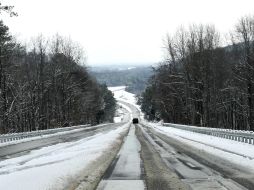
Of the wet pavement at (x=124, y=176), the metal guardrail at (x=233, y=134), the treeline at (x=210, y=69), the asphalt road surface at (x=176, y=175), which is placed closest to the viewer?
the wet pavement at (x=124, y=176)

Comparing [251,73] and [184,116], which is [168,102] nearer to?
[184,116]

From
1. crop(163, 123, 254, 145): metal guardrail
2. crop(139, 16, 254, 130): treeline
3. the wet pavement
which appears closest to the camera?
the wet pavement

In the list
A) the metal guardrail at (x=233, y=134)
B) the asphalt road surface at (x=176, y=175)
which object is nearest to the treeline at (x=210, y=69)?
the metal guardrail at (x=233, y=134)

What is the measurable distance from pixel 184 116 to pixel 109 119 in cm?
10810

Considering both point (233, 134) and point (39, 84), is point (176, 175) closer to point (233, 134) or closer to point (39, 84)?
point (233, 134)

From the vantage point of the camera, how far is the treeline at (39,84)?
60.7m

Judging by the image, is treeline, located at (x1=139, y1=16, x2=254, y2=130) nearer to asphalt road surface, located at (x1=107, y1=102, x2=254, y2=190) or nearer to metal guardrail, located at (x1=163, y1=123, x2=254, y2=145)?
metal guardrail, located at (x1=163, y1=123, x2=254, y2=145)

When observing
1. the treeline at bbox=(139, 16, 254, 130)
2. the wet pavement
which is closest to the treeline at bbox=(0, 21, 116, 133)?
the treeline at bbox=(139, 16, 254, 130)

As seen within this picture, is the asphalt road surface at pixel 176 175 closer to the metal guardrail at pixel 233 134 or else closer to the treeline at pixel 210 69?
the metal guardrail at pixel 233 134

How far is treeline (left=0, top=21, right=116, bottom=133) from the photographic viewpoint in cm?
6074

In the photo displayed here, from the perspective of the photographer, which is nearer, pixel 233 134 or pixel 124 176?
pixel 124 176

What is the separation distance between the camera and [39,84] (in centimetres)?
6756

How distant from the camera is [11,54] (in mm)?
59312

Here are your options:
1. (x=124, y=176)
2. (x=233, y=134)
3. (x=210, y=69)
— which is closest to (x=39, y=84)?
(x=210, y=69)
